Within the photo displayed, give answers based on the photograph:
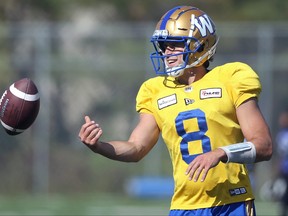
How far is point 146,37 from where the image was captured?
15.2 meters

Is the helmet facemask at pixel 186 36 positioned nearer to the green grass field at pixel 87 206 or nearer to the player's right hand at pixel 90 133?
the player's right hand at pixel 90 133

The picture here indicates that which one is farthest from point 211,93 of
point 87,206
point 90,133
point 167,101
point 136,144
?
point 87,206

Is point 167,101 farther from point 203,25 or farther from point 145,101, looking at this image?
point 203,25

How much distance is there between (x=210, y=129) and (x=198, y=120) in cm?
8

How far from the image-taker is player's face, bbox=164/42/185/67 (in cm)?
532

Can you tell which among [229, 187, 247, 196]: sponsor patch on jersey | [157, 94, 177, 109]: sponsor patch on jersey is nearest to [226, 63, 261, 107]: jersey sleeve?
[157, 94, 177, 109]: sponsor patch on jersey

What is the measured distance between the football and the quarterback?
29.1 inches

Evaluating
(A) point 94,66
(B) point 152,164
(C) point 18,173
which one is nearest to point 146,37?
(A) point 94,66

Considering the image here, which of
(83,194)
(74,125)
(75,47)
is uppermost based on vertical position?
(75,47)

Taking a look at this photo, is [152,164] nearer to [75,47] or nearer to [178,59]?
[75,47]

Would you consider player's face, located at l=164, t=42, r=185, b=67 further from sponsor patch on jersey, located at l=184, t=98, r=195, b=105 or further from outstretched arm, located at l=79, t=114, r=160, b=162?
outstretched arm, located at l=79, t=114, r=160, b=162

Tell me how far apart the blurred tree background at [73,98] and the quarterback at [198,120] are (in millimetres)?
9503

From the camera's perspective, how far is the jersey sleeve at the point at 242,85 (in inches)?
200

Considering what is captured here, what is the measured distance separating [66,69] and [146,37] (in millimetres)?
1341
